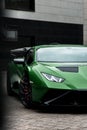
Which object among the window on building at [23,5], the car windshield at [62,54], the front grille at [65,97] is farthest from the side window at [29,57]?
the window on building at [23,5]

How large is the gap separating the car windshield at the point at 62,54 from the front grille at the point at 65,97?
105cm

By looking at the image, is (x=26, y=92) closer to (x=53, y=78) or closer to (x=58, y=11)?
(x=53, y=78)

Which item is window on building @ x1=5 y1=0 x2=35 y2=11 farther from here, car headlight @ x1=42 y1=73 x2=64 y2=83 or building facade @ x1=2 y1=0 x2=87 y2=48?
car headlight @ x1=42 y1=73 x2=64 y2=83

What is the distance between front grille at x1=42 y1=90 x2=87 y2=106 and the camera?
301 inches

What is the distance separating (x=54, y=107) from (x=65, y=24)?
88.2 feet

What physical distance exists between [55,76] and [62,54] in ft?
3.78

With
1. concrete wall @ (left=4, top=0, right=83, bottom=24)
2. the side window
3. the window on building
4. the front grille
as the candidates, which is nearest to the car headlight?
the front grille

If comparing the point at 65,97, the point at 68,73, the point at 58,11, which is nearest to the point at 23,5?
the point at 58,11

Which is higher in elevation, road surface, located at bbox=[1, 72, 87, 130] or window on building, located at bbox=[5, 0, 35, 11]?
window on building, located at bbox=[5, 0, 35, 11]

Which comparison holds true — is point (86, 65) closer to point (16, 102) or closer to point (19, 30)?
point (16, 102)

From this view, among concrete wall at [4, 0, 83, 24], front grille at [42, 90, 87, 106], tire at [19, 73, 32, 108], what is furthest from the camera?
concrete wall at [4, 0, 83, 24]

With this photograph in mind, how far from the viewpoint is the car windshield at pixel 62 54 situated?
868 centimetres

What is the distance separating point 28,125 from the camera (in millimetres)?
6305

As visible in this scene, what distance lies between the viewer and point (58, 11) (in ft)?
114
